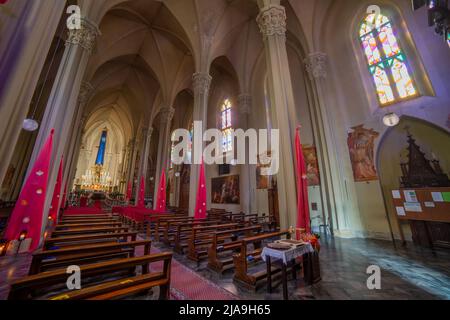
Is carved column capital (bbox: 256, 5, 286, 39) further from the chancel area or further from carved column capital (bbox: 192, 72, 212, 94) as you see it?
carved column capital (bbox: 192, 72, 212, 94)

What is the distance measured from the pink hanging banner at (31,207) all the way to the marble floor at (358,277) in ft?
1.60

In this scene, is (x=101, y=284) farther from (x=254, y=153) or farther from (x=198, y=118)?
(x=254, y=153)

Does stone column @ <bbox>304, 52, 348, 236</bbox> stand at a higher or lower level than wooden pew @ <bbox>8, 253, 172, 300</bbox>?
higher

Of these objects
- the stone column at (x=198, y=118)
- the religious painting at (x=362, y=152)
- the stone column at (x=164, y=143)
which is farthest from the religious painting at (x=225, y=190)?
the religious painting at (x=362, y=152)

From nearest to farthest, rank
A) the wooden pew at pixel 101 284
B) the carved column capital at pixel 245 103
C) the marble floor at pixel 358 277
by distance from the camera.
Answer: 1. the wooden pew at pixel 101 284
2. the marble floor at pixel 358 277
3. the carved column capital at pixel 245 103

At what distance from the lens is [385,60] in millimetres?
6926

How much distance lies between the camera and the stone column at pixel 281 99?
4.66 metres

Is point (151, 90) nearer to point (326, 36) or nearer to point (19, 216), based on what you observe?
point (326, 36)

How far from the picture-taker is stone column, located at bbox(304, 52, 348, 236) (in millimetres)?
6938

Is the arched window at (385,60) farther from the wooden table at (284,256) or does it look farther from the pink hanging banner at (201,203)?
the pink hanging banner at (201,203)

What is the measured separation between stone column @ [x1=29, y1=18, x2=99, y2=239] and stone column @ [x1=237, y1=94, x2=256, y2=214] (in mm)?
8009

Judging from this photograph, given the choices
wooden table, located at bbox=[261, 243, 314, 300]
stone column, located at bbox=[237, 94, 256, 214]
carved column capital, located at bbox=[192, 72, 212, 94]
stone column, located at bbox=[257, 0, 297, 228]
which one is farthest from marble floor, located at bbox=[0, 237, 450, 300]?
carved column capital, located at bbox=[192, 72, 212, 94]
